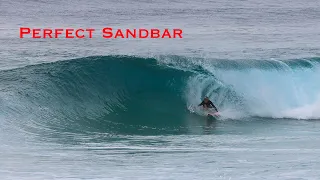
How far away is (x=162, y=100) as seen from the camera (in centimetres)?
2377

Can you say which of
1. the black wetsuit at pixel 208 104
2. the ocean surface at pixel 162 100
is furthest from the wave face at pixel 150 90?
the black wetsuit at pixel 208 104

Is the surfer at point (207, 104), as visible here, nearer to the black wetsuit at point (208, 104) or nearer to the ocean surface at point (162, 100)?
the black wetsuit at point (208, 104)

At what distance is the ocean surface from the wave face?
0.04 m

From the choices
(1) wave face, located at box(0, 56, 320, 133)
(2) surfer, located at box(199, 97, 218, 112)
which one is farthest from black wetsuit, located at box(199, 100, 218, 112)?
(1) wave face, located at box(0, 56, 320, 133)

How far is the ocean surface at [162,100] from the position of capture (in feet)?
50.4

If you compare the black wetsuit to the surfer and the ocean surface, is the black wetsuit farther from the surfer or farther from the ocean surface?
the ocean surface

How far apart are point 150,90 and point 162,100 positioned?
2.11ft

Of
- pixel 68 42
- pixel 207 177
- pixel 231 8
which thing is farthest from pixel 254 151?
pixel 231 8

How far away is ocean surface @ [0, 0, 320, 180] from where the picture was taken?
15.4m

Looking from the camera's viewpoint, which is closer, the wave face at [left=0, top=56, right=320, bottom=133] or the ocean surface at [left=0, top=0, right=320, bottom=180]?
the ocean surface at [left=0, top=0, right=320, bottom=180]

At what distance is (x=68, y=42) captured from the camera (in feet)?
104

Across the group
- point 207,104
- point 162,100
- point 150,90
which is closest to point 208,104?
point 207,104

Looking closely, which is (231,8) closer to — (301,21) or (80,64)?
(301,21)

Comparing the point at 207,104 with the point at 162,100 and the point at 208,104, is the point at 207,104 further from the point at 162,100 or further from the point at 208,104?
the point at 162,100
